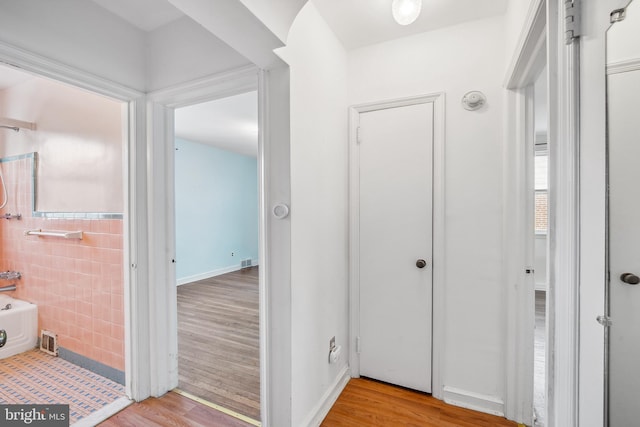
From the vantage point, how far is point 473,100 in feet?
5.51

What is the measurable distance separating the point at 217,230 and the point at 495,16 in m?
5.13

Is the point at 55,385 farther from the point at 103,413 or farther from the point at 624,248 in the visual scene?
the point at 624,248

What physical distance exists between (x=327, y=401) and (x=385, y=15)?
2.38 m

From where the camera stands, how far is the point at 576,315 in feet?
2.55

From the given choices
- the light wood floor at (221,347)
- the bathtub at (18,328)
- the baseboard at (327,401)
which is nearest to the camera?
the baseboard at (327,401)

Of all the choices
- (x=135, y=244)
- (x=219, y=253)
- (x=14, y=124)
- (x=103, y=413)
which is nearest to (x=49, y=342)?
(x=103, y=413)

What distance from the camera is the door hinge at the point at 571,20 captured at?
0.78 metres

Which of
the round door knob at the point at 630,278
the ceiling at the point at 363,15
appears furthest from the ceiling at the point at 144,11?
the round door knob at the point at 630,278

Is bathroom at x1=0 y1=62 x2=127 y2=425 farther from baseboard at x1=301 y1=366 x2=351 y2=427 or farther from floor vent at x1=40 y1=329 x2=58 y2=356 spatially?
baseboard at x1=301 y1=366 x2=351 y2=427

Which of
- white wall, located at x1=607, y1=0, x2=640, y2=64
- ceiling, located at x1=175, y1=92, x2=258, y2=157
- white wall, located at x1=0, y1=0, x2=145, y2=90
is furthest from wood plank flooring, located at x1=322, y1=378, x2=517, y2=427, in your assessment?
ceiling, located at x1=175, y1=92, x2=258, y2=157

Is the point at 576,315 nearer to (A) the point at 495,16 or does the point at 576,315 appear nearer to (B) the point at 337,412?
(B) the point at 337,412

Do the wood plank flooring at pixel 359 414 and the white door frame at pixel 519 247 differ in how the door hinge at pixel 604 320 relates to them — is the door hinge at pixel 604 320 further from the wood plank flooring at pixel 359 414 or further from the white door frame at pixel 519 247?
the wood plank flooring at pixel 359 414

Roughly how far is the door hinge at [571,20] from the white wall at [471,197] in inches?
36.5

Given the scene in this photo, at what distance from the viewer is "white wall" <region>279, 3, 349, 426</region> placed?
1406 mm
